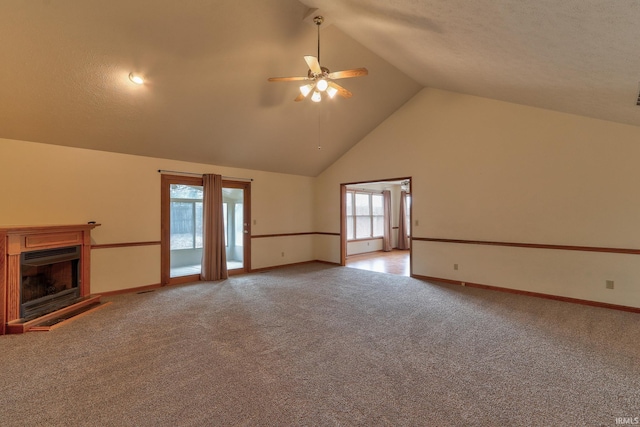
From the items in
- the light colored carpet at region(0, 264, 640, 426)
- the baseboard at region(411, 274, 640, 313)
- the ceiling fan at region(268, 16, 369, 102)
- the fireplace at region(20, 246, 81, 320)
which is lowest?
the light colored carpet at region(0, 264, 640, 426)

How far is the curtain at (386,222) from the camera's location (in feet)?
32.7

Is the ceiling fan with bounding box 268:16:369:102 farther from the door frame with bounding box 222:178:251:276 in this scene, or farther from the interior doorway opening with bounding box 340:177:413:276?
the interior doorway opening with bounding box 340:177:413:276

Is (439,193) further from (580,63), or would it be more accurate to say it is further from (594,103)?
(580,63)

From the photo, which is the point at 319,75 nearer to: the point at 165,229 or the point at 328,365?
the point at 328,365

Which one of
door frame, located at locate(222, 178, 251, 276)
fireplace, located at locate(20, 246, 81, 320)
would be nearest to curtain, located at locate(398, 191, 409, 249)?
door frame, located at locate(222, 178, 251, 276)

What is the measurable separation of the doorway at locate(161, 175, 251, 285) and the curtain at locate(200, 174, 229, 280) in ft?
0.83

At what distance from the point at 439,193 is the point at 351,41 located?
3117 mm

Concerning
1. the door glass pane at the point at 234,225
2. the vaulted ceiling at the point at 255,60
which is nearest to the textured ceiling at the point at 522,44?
the vaulted ceiling at the point at 255,60

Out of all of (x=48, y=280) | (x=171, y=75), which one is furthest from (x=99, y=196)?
(x=171, y=75)

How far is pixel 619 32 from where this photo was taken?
1.82 meters

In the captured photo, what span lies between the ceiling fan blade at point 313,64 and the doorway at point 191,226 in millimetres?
3580

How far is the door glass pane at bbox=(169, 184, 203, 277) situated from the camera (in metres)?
5.58

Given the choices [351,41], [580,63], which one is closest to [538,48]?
[580,63]

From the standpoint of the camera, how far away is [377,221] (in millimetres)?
10117
